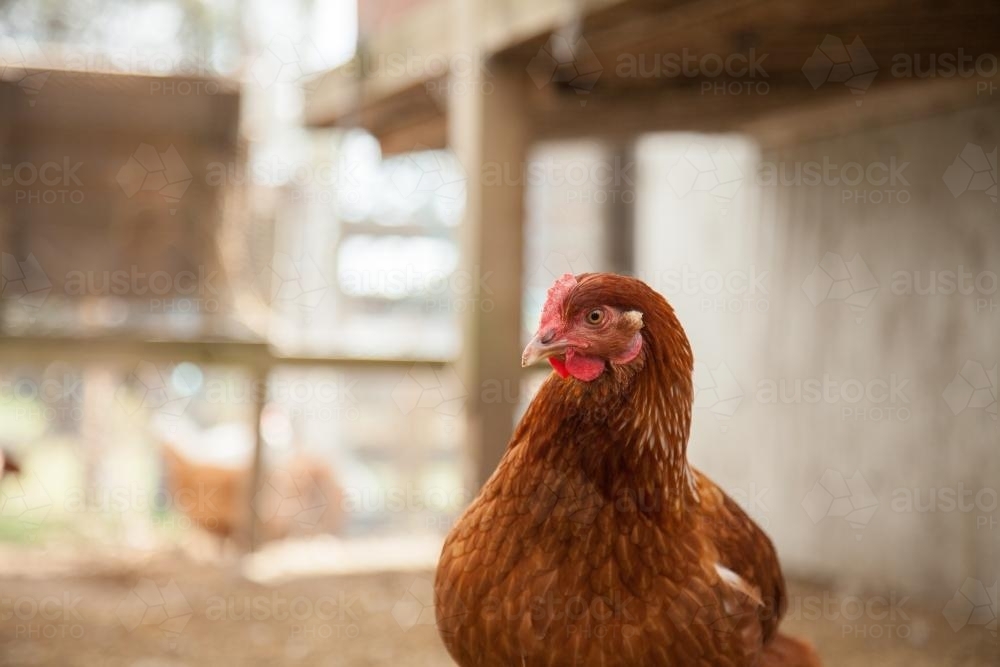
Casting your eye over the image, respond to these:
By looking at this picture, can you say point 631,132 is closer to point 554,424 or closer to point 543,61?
point 543,61

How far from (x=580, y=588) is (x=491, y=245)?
1.82 m

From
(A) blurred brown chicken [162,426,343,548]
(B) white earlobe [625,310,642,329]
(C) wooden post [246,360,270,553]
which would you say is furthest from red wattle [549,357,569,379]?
(A) blurred brown chicken [162,426,343,548]

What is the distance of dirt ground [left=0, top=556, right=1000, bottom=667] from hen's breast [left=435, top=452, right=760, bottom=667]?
1380 millimetres

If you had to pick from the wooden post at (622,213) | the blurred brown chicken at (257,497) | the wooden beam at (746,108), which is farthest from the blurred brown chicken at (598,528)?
the wooden post at (622,213)

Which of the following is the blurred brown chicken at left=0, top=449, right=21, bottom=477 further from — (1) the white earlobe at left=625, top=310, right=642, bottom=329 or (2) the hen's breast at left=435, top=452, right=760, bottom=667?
(1) the white earlobe at left=625, top=310, right=642, bottom=329

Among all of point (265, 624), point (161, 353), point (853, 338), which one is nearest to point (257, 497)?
point (161, 353)

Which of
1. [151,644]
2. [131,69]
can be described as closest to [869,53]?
[131,69]

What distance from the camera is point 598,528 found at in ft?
4.11

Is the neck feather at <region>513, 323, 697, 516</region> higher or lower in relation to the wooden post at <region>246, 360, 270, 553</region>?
higher

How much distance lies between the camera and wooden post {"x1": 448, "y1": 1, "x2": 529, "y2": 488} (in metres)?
2.93

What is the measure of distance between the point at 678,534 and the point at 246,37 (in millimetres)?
3465

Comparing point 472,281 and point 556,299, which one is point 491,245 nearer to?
point 472,281

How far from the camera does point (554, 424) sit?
49.6 inches

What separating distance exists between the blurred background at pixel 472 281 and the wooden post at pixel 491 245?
0.01 m
